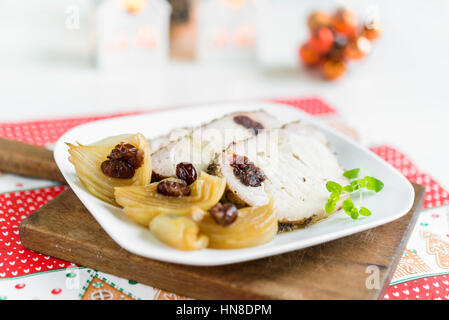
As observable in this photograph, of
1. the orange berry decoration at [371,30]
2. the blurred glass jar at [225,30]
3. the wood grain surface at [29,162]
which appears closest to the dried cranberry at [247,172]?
the wood grain surface at [29,162]

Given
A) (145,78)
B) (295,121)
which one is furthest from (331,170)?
(145,78)

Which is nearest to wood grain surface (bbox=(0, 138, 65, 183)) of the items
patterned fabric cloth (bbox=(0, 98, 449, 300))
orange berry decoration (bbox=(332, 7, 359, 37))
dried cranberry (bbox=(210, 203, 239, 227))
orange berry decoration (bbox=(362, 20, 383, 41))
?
patterned fabric cloth (bbox=(0, 98, 449, 300))

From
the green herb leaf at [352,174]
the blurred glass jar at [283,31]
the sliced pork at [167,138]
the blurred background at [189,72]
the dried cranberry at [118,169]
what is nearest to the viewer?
the dried cranberry at [118,169]

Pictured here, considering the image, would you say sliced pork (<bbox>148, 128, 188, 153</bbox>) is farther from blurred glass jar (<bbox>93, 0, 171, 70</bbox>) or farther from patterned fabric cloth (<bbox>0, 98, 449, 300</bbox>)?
blurred glass jar (<bbox>93, 0, 171, 70</bbox>)

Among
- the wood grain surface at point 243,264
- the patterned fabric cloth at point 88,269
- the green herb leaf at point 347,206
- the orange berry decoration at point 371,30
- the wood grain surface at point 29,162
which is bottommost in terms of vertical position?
the patterned fabric cloth at point 88,269

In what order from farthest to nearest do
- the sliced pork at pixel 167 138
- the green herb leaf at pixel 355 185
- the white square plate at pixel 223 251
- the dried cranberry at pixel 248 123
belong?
the dried cranberry at pixel 248 123 < the sliced pork at pixel 167 138 < the green herb leaf at pixel 355 185 < the white square plate at pixel 223 251

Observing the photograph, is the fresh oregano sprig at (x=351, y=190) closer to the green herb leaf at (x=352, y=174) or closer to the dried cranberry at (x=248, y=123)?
the green herb leaf at (x=352, y=174)

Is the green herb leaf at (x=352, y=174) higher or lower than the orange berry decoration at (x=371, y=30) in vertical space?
lower

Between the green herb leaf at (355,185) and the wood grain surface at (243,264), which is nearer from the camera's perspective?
the wood grain surface at (243,264)
